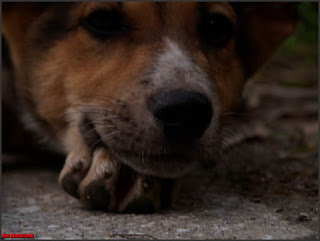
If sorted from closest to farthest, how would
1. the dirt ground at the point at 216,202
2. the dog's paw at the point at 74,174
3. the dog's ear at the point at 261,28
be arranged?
the dirt ground at the point at 216,202, the dog's paw at the point at 74,174, the dog's ear at the point at 261,28

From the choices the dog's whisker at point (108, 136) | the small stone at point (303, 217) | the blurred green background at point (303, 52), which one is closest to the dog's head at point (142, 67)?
the dog's whisker at point (108, 136)

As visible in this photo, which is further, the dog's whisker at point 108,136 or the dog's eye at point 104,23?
the dog's eye at point 104,23

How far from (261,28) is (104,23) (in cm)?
142

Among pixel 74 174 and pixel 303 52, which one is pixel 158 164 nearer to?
pixel 74 174

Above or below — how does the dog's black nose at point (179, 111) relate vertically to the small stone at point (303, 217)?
above

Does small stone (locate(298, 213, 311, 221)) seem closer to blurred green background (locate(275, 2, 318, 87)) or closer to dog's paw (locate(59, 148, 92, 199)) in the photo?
dog's paw (locate(59, 148, 92, 199))

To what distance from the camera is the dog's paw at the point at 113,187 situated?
96.9 inches

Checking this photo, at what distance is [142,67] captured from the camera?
266cm

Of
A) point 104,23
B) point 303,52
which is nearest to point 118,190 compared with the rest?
Answer: point 104,23

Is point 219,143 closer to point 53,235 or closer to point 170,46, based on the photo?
point 170,46

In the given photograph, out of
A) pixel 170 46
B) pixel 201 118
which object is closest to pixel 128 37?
pixel 170 46

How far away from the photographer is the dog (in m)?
2.46

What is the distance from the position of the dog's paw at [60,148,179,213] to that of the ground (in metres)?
0.06

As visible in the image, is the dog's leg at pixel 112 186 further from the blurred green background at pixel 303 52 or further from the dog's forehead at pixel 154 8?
the blurred green background at pixel 303 52
